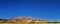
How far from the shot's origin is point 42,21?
5.84 ft

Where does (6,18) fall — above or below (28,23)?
above

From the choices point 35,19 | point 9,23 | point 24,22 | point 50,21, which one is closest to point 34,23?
point 35,19

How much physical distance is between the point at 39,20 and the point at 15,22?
0.51 m

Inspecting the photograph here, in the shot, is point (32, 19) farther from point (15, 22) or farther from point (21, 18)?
point (15, 22)

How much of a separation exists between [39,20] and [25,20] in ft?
0.95

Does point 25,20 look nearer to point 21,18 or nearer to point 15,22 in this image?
point 21,18

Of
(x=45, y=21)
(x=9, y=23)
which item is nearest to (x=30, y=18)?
(x=45, y=21)

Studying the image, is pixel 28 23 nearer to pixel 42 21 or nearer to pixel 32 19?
pixel 32 19

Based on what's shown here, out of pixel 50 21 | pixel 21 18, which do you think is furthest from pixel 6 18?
pixel 50 21

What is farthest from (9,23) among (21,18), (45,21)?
(45,21)

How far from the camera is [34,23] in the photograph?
183 centimetres

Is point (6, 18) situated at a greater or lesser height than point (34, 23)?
greater

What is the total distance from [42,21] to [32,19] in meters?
0.21

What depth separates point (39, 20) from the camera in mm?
1777
